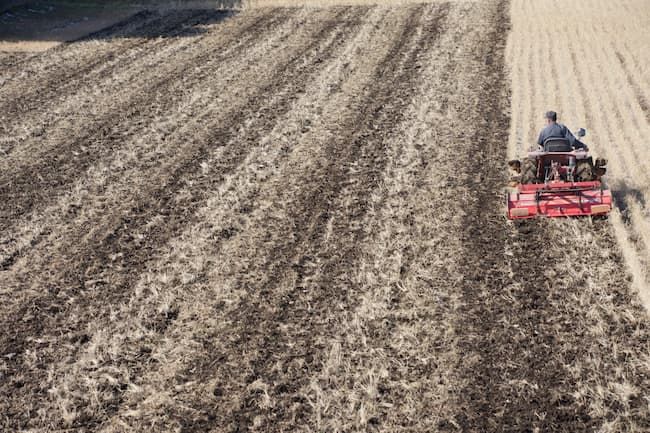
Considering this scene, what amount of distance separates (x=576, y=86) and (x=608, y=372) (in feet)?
45.3

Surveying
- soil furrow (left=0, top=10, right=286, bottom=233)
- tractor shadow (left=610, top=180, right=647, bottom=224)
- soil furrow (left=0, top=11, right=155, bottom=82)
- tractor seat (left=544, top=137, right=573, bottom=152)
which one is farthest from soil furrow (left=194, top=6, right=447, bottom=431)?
soil furrow (left=0, top=11, right=155, bottom=82)

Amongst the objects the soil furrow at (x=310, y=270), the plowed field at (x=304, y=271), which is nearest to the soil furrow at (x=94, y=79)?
the plowed field at (x=304, y=271)

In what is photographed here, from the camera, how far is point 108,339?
9.10 metres

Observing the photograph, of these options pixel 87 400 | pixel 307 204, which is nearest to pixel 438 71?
pixel 307 204

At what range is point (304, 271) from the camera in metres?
10.5

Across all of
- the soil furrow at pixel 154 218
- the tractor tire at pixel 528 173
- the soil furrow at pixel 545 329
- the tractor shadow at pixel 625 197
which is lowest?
the soil furrow at pixel 545 329

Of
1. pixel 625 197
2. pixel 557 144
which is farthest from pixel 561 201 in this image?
pixel 625 197

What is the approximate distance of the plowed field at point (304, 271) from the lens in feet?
25.7

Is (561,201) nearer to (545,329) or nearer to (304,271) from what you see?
(545,329)

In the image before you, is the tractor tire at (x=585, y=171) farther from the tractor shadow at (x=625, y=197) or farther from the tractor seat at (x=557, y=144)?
the tractor shadow at (x=625, y=197)

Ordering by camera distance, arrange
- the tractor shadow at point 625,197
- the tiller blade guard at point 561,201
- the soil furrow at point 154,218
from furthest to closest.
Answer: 1. the tractor shadow at point 625,197
2. the tiller blade guard at point 561,201
3. the soil furrow at point 154,218

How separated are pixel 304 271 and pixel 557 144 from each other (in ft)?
17.0

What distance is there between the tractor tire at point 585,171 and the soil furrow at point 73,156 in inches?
412

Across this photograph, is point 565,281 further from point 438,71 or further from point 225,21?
point 225,21
